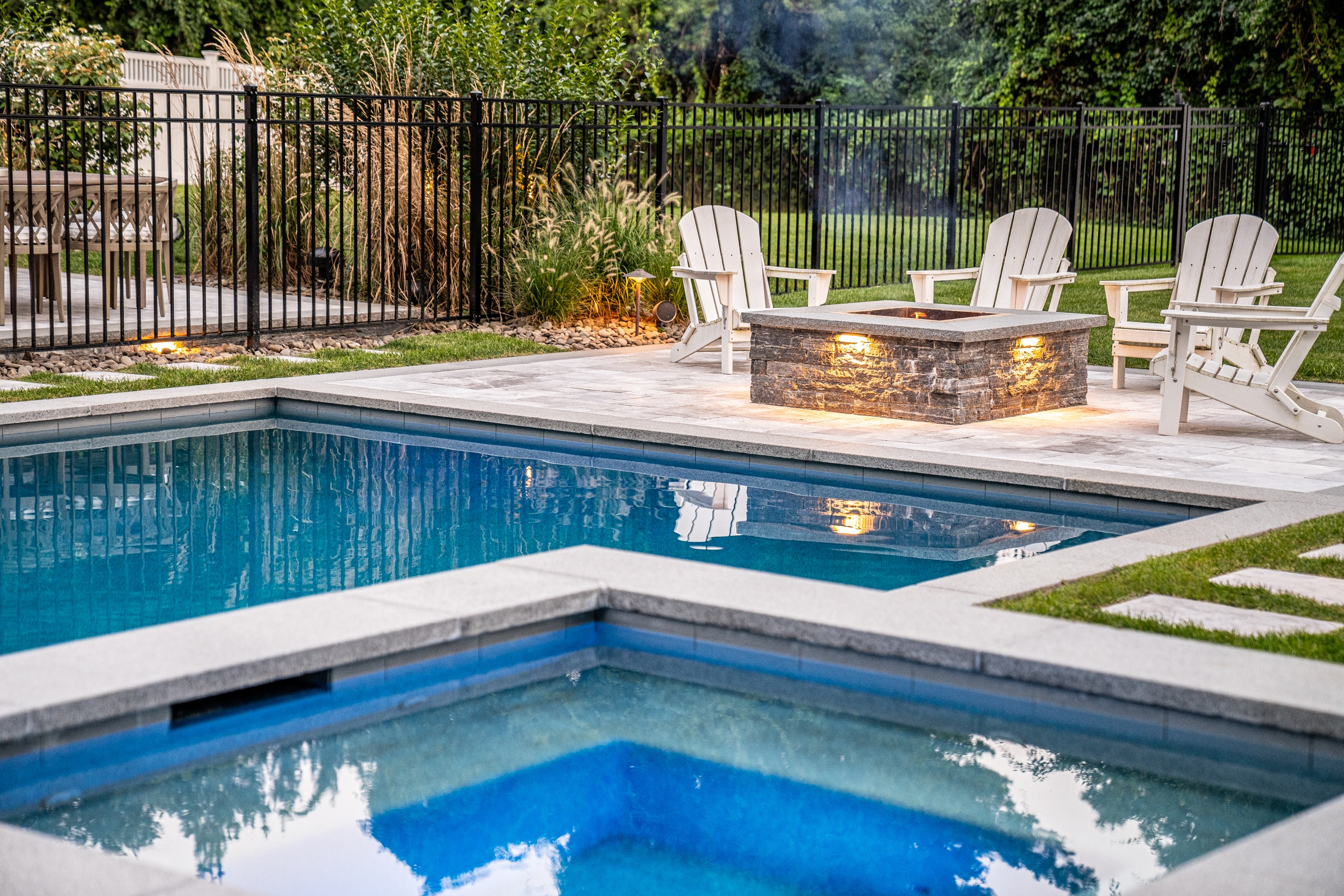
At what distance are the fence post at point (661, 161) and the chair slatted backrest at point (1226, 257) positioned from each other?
446cm

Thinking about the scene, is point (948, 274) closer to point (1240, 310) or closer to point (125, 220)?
point (1240, 310)

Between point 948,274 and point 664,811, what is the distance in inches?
269

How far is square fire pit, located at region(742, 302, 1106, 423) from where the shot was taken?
7.69 meters

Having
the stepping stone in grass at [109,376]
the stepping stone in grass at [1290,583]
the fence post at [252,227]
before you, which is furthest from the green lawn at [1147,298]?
the stepping stone in grass at [109,376]

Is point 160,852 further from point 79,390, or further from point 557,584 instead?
point 79,390

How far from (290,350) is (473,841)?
24.0 ft

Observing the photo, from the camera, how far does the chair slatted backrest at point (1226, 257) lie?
883 centimetres

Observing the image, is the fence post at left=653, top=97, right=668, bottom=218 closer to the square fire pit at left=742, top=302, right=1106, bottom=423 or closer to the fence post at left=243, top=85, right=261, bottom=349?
the fence post at left=243, top=85, right=261, bottom=349

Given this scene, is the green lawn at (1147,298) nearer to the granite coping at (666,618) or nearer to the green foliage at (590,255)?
the green foliage at (590,255)

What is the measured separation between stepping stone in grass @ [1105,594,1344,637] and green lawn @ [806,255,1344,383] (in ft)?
17.8

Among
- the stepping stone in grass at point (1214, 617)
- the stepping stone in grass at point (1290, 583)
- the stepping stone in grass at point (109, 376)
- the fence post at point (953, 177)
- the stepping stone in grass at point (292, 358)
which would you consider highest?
the fence post at point (953, 177)

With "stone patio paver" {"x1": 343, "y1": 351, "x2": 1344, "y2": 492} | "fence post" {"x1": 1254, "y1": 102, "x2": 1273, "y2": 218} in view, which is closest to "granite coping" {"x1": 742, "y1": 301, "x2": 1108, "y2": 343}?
"stone patio paver" {"x1": 343, "y1": 351, "x2": 1344, "y2": 492}

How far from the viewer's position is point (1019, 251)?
969cm

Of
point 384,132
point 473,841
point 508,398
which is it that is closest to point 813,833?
point 473,841
